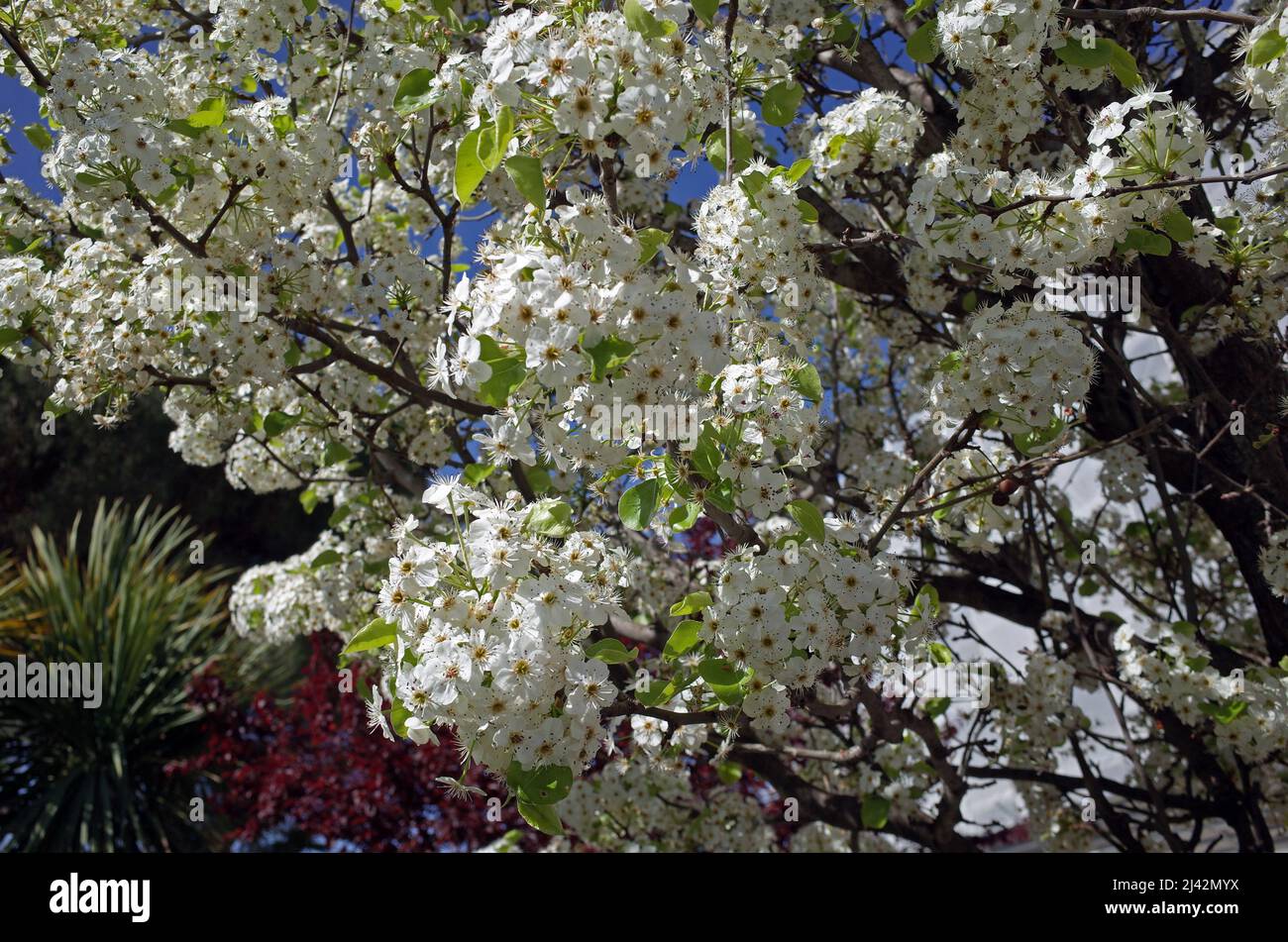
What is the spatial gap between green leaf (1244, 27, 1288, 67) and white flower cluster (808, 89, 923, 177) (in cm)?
92

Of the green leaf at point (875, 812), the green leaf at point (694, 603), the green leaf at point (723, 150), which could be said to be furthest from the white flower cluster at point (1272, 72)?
the green leaf at point (875, 812)

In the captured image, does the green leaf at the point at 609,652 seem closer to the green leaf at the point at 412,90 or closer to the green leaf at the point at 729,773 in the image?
the green leaf at the point at 412,90

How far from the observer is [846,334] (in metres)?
4.99

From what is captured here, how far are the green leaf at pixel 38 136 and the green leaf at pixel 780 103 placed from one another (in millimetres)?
2019

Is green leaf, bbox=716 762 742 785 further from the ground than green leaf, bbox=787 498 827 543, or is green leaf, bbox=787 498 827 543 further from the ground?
green leaf, bbox=787 498 827 543

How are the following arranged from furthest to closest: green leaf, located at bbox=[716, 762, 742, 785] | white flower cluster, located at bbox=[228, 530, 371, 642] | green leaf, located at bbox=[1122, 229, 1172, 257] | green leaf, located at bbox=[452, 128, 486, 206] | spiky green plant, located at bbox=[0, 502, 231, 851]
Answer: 1. spiky green plant, located at bbox=[0, 502, 231, 851]
2. white flower cluster, located at bbox=[228, 530, 371, 642]
3. green leaf, located at bbox=[716, 762, 742, 785]
4. green leaf, located at bbox=[1122, 229, 1172, 257]
5. green leaf, located at bbox=[452, 128, 486, 206]

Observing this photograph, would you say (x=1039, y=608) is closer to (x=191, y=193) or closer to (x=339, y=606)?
(x=339, y=606)

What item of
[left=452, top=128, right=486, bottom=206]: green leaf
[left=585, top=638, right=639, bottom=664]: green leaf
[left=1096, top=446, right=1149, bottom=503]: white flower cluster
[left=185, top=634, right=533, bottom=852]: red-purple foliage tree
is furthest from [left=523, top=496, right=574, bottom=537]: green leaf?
[left=185, top=634, right=533, bottom=852]: red-purple foliage tree

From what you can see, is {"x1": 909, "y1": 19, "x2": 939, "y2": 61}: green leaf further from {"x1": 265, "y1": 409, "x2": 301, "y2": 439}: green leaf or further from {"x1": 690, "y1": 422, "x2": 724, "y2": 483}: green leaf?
{"x1": 265, "y1": 409, "x2": 301, "y2": 439}: green leaf

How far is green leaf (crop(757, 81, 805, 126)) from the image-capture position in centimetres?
242

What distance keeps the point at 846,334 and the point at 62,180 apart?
135 inches

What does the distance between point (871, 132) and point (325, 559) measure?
235 centimetres

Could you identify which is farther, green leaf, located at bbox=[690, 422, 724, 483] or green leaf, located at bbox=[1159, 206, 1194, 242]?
green leaf, located at bbox=[1159, 206, 1194, 242]
